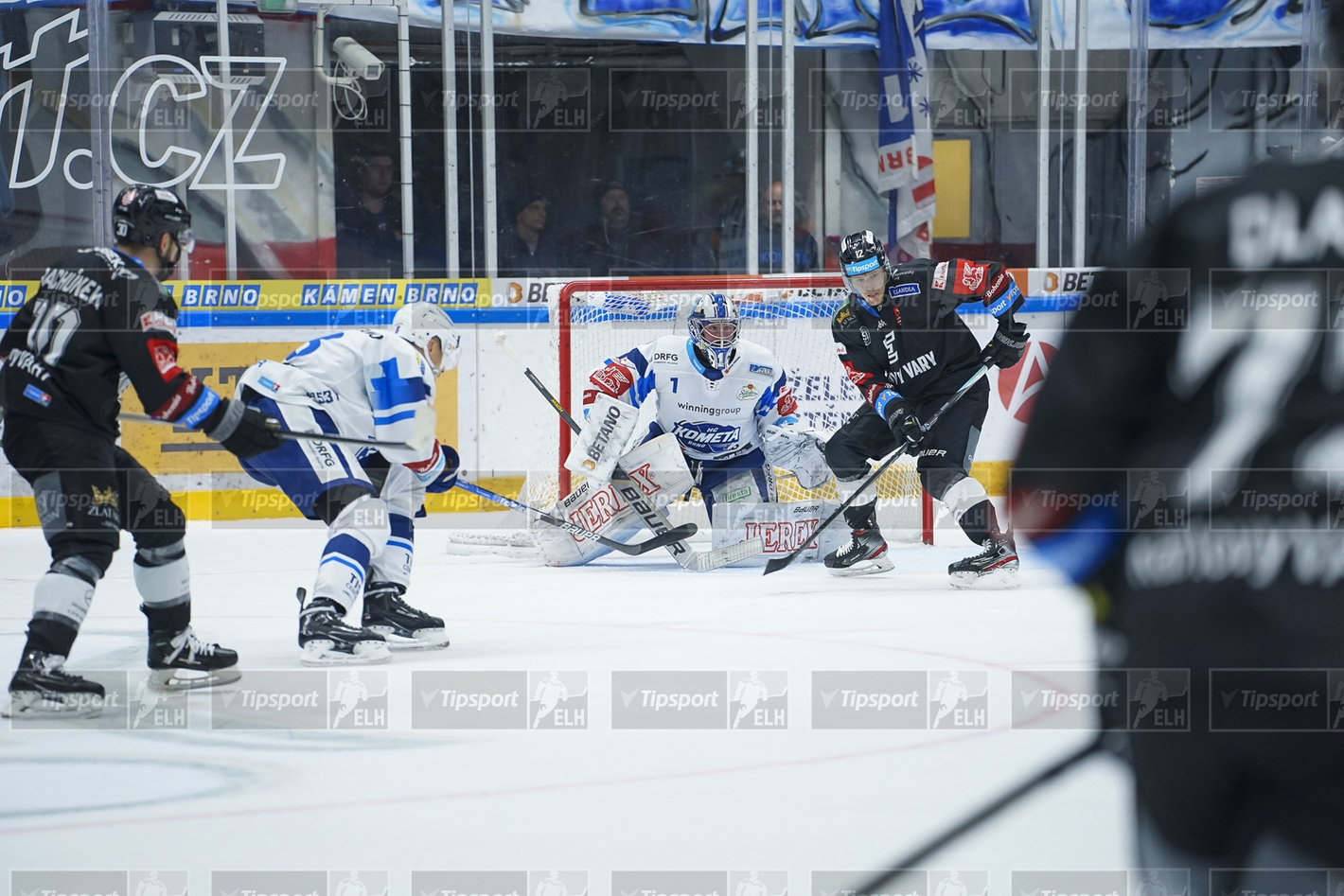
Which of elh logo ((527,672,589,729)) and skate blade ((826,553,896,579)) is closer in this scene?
elh logo ((527,672,589,729))

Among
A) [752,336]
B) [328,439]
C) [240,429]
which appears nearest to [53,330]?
[240,429]

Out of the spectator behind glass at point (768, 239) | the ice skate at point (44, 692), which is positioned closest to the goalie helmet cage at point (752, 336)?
the spectator behind glass at point (768, 239)

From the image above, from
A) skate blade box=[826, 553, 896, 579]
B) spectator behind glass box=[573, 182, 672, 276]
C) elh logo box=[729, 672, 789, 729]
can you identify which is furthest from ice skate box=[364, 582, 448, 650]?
spectator behind glass box=[573, 182, 672, 276]

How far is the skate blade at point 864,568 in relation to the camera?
565 centimetres

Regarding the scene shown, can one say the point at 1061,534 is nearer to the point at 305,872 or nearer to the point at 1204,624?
the point at 1204,624

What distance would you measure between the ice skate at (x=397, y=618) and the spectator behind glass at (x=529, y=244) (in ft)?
11.9

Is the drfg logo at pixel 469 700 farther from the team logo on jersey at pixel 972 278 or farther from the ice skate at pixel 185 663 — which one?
the team logo on jersey at pixel 972 278

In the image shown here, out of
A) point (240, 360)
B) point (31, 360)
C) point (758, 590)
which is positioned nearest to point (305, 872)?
point (31, 360)

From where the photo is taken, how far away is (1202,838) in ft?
3.52

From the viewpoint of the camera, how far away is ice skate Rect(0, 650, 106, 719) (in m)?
3.20

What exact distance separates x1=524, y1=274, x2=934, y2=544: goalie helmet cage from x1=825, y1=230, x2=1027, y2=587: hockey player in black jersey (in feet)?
3.55

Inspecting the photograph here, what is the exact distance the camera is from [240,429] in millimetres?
3375

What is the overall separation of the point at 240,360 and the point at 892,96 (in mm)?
3615

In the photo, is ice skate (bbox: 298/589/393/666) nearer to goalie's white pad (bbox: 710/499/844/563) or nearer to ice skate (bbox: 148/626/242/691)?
ice skate (bbox: 148/626/242/691)
